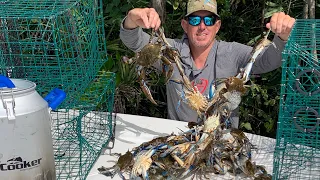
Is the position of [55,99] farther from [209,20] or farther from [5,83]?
[209,20]

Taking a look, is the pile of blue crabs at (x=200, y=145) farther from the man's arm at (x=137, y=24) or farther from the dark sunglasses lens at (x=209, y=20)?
the dark sunglasses lens at (x=209, y=20)

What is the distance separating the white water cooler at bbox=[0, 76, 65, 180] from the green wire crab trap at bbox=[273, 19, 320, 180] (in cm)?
69

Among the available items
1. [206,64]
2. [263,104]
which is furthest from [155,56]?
[263,104]

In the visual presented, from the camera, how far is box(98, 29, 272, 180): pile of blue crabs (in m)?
1.68

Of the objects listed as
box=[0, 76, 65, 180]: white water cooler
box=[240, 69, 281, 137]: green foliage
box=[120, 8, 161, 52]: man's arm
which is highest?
box=[120, 8, 161, 52]: man's arm

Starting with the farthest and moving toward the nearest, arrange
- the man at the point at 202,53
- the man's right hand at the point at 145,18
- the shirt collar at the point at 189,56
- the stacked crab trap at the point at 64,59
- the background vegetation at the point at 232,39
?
1. the background vegetation at the point at 232,39
2. the shirt collar at the point at 189,56
3. the man at the point at 202,53
4. the man's right hand at the point at 145,18
5. the stacked crab trap at the point at 64,59

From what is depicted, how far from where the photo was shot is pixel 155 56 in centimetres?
173

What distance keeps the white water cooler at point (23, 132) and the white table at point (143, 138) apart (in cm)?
42

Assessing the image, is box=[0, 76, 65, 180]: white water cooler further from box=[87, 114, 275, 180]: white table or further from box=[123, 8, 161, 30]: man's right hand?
box=[123, 8, 161, 30]: man's right hand

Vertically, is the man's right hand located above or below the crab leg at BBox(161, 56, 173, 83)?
above

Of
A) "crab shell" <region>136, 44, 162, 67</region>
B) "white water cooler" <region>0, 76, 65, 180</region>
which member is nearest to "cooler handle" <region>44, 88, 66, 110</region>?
"white water cooler" <region>0, 76, 65, 180</region>

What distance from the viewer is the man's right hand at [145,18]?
1.82m

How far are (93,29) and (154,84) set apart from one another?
1.48 metres

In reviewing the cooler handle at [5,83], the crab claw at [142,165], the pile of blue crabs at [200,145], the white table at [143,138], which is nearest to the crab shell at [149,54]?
the pile of blue crabs at [200,145]
